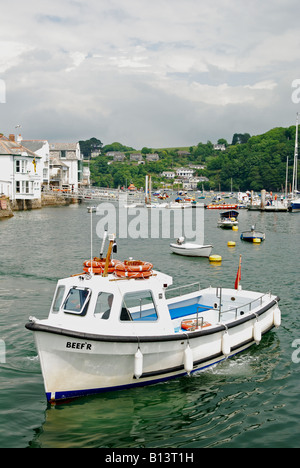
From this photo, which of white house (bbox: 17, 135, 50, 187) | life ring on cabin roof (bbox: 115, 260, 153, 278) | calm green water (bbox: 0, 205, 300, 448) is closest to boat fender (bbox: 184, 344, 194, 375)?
calm green water (bbox: 0, 205, 300, 448)

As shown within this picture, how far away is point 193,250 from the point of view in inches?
1540

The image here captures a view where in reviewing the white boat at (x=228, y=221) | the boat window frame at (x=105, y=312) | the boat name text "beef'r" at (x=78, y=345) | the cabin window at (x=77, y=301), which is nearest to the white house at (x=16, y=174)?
the white boat at (x=228, y=221)

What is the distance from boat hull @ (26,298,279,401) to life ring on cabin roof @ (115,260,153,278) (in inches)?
76.2

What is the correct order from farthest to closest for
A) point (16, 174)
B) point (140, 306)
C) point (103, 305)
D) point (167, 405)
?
point (16, 174) → point (140, 306) → point (103, 305) → point (167, 405)

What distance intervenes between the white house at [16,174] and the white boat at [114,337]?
232 feet

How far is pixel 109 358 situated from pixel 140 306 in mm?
1781

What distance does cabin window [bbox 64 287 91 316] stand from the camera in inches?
501

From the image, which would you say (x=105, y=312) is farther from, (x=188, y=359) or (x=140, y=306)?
A: (x=188, y=359)

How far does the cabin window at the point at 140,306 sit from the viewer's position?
13.0m

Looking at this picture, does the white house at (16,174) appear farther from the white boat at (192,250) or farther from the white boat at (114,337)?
the white boat at (114,337)

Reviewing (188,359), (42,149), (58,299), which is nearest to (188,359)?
(188,359)

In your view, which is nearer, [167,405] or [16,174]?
[167,405]

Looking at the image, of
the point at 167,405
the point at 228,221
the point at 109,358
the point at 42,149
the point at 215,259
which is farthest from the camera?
the point at 42,149
